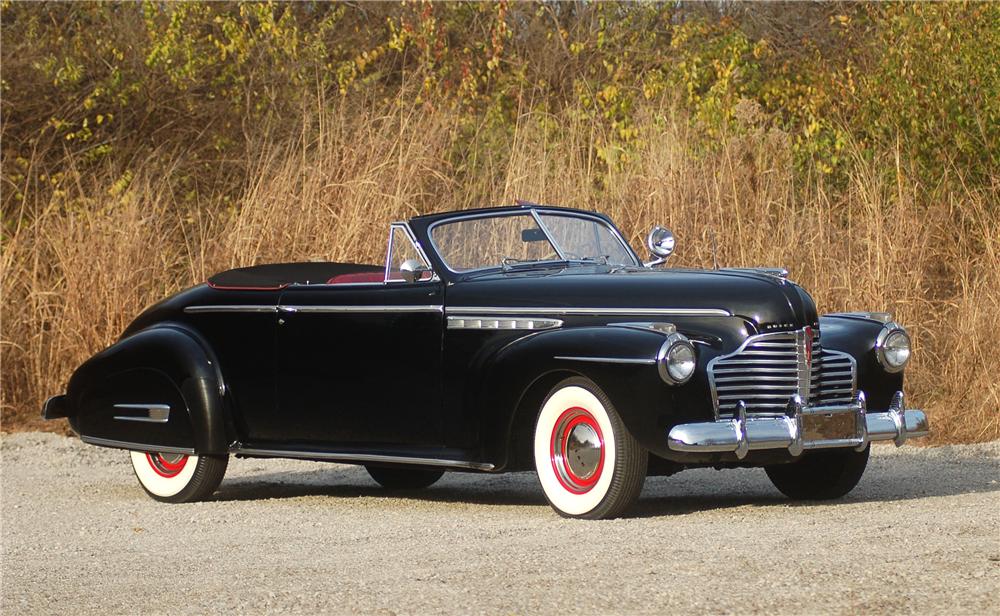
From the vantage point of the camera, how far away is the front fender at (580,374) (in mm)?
6582

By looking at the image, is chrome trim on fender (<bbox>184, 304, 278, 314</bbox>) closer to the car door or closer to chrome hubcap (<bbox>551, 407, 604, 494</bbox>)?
the car door

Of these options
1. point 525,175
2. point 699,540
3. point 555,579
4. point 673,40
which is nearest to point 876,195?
point 525,175

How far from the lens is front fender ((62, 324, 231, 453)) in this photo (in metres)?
8.21

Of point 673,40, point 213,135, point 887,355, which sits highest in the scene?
point 673,40

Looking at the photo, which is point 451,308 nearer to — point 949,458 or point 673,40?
point 949,458

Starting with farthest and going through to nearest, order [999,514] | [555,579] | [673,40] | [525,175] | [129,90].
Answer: [673,40] → [129,90] → [525,175] → [999,514] → [555,579]

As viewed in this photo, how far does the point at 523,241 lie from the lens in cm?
805

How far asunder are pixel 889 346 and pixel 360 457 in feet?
9.26

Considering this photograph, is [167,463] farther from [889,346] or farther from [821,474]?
[889,346]

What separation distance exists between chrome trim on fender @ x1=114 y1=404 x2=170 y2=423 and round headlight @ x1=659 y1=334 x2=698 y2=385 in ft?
10.5

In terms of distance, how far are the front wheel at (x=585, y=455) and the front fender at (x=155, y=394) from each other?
214 centimetres

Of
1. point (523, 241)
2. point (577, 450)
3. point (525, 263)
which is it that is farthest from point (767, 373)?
point (523, 241)

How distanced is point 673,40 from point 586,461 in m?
14.4

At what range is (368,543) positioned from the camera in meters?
6.50
